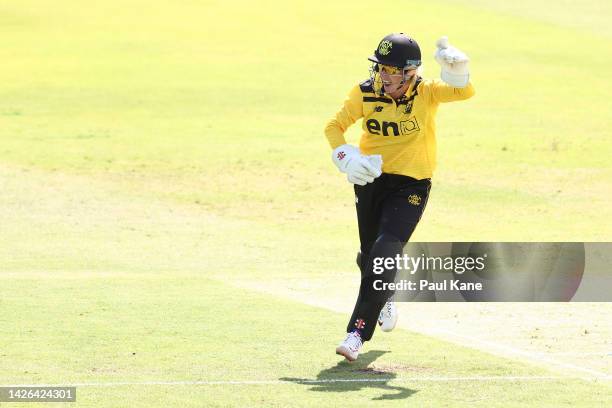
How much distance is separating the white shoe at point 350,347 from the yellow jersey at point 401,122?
144 centimetres

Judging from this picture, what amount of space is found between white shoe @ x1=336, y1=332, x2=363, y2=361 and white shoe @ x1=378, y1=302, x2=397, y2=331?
1.19 meters

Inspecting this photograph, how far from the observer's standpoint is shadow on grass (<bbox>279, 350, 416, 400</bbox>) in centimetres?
910

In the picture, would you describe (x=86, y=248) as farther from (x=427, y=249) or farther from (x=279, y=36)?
(x=279, y=36)

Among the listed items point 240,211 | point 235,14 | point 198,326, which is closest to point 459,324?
point 198,326

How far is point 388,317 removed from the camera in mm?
11281

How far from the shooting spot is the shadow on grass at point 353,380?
9102 mm

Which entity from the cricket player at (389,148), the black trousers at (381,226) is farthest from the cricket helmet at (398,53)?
the black trousers at (381,226)

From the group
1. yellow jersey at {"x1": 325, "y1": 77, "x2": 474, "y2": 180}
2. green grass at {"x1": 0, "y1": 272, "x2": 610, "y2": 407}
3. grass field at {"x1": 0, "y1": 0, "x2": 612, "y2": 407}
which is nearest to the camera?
green grass at {"x1": 0, "y1": 272, "x2": 610, "y2": 407}

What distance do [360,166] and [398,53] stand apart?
956 mm

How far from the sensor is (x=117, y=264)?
57.8 feet

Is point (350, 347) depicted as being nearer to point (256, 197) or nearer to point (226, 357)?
point (226, 357)

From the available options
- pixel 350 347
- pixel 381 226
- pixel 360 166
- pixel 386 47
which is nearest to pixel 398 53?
pixel 386 47

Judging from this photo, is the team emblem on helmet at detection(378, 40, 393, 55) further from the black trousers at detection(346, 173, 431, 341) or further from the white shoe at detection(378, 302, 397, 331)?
the white shoe at detection(378, 302, 397, 331)

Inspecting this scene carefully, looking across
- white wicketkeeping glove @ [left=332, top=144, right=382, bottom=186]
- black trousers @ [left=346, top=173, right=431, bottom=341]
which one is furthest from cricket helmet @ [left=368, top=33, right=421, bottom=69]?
black trousers @ [left=346, top=173, right=431, bottom=341]
